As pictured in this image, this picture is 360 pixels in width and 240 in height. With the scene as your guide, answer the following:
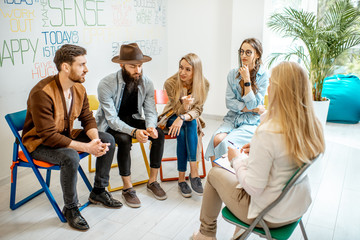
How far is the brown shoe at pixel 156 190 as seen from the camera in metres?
2.70

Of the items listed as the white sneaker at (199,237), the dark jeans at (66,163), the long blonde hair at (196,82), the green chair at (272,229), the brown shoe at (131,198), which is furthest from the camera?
the long blonde hair at (196,82)

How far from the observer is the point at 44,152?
229 cm

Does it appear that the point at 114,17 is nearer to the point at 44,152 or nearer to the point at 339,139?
the point at 44,152

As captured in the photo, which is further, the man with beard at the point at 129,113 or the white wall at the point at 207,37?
the white wall at the point at 207,37

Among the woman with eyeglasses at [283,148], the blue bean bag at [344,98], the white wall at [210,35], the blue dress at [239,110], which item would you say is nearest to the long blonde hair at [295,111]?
the woman with eyeglasses at [283,148]

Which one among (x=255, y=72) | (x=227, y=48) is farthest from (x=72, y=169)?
(x=227, y=48)

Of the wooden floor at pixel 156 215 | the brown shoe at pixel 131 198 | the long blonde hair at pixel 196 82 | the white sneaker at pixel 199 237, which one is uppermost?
the long blonde hair at pixel 196 82

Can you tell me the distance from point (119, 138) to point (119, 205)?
51 centimetres

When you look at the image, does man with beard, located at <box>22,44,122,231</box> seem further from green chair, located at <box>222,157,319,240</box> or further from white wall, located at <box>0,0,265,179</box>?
white wall, located at <box>0,0,265,179</box>

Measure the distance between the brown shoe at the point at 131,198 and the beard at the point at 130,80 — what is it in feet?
2.70

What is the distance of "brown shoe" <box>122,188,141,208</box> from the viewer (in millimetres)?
2582

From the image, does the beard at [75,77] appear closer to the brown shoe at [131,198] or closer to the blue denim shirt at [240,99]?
the brown shoe at [131,198]

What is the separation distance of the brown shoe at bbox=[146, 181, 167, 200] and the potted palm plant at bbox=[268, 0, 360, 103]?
2.32 metres

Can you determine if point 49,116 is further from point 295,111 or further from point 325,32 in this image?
point 325,32
